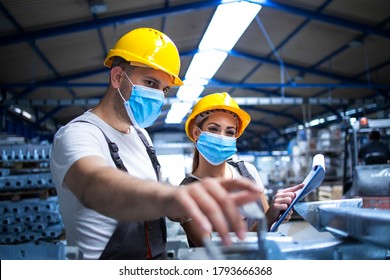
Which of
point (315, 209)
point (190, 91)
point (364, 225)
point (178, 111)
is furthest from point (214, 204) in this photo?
point (178, 111)

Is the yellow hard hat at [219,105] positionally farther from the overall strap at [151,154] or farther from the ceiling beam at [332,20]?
the ceiling beam at [332,20]

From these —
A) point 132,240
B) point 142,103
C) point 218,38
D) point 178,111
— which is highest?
point 218,38

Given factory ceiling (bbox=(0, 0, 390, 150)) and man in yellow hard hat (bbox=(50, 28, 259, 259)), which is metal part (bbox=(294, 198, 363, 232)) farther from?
factory ceiling (bbox=(0, 0, 390, 150))

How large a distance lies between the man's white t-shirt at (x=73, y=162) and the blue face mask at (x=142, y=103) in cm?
14

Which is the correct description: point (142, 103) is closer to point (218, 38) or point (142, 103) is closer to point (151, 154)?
point (151, 154)

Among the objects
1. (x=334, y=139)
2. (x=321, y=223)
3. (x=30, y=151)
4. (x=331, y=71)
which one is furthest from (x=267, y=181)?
(x=321, y=223)

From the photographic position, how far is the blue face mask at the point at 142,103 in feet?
4.04

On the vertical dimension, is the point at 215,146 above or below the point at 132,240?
above

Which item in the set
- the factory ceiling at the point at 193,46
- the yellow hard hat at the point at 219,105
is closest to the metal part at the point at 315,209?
the yellow hard hat at the point at 219,105

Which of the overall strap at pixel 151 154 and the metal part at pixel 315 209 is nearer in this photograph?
the metal part at pixel 315 209

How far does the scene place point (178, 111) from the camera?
9.98 metres

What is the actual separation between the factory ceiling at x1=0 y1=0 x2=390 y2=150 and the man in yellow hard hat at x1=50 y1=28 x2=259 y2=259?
4.20 m

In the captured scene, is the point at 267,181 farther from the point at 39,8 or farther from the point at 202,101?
the point at 202,101

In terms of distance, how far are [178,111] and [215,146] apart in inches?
329
